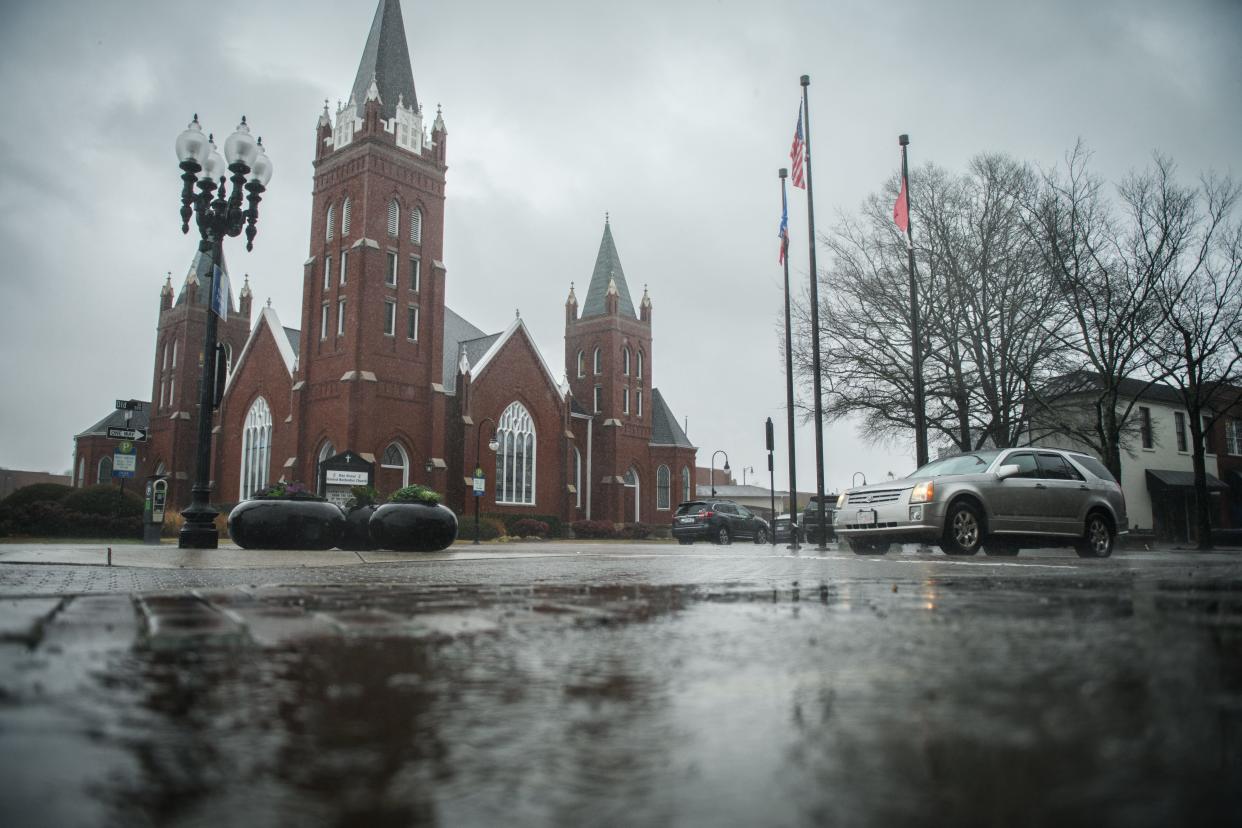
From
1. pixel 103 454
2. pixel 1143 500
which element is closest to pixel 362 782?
pixel 1143 500

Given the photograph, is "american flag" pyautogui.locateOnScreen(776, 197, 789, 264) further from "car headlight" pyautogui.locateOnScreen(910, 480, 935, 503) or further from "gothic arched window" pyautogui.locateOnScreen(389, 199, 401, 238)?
"gothic arched window" pyautogui.locateOnScreen(389, 199, 401, 238)

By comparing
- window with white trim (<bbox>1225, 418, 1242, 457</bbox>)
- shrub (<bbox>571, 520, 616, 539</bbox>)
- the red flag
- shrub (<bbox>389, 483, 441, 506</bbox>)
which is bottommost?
shrub (<bbox>571, 520, 616, 539</bbox>)

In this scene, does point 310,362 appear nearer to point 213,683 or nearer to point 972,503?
point 972,503

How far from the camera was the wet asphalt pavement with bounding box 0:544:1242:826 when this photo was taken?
87cm

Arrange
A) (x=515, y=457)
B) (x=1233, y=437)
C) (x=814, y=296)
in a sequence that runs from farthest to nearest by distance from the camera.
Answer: (x=515, y=457) < (x=1233, y=437) < (x=814, y=296)

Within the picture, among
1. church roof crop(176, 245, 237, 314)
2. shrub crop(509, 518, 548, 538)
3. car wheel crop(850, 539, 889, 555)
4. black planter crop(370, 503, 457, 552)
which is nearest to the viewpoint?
black planter crop(370, 503, 457, 552)

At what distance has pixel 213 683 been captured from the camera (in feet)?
4.86

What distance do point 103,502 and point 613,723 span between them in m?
29.5

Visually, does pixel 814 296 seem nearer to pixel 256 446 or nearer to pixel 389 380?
pixel 389 380

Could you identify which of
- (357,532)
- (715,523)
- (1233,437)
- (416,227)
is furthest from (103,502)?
(1233,437)

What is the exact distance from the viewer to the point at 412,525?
12891 millimetres

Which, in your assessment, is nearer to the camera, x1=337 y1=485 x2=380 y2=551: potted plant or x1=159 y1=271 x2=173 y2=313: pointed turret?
x1=337 y1=485 x2=380 y2=551: potted plant

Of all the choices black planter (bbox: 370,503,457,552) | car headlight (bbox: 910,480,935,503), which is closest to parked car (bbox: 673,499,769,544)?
car headlight (bbox: 910,480,935,503)

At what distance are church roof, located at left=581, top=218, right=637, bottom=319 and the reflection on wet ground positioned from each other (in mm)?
56691
